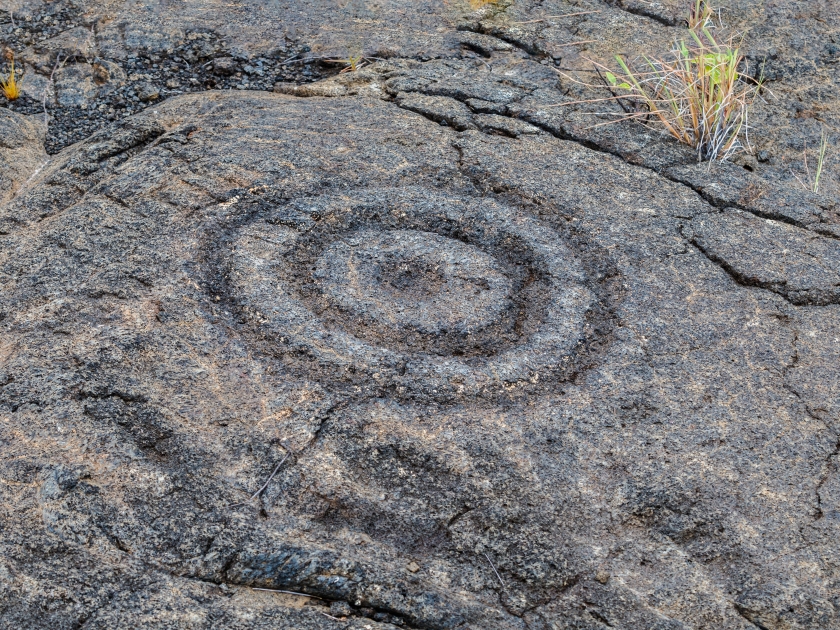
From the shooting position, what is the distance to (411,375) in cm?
239

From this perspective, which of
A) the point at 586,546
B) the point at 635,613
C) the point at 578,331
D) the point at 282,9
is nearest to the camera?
the point at 635,613

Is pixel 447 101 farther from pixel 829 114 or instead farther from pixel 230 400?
pixel 230 400

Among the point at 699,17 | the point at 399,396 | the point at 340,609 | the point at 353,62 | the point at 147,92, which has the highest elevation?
the point at 699,17

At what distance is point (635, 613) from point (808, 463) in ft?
2.18

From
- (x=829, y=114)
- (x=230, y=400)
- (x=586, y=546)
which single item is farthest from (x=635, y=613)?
(x=829, y=114)

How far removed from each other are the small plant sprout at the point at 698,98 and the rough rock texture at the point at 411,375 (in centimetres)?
14

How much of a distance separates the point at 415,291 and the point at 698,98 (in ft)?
5.00

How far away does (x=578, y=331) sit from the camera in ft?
8.48

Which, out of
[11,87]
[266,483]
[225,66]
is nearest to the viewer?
[266,483]

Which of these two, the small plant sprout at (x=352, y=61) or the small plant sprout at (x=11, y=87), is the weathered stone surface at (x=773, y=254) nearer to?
the small plant sprout at (x=352, y=61)

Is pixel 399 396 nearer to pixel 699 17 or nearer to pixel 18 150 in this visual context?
pixel 18 150

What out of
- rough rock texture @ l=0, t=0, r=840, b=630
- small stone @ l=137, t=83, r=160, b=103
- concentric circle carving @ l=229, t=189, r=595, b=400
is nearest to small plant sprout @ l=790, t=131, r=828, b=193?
rough rock texture @ l=0, t=0, r=840, b=630

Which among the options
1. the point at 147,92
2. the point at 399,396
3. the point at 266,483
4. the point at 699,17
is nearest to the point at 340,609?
the point at 266,483

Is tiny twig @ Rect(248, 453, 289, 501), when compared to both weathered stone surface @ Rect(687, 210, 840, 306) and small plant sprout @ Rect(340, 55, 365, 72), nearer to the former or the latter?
weathered stone surface @ Rect(687, 210, 840, 306)
